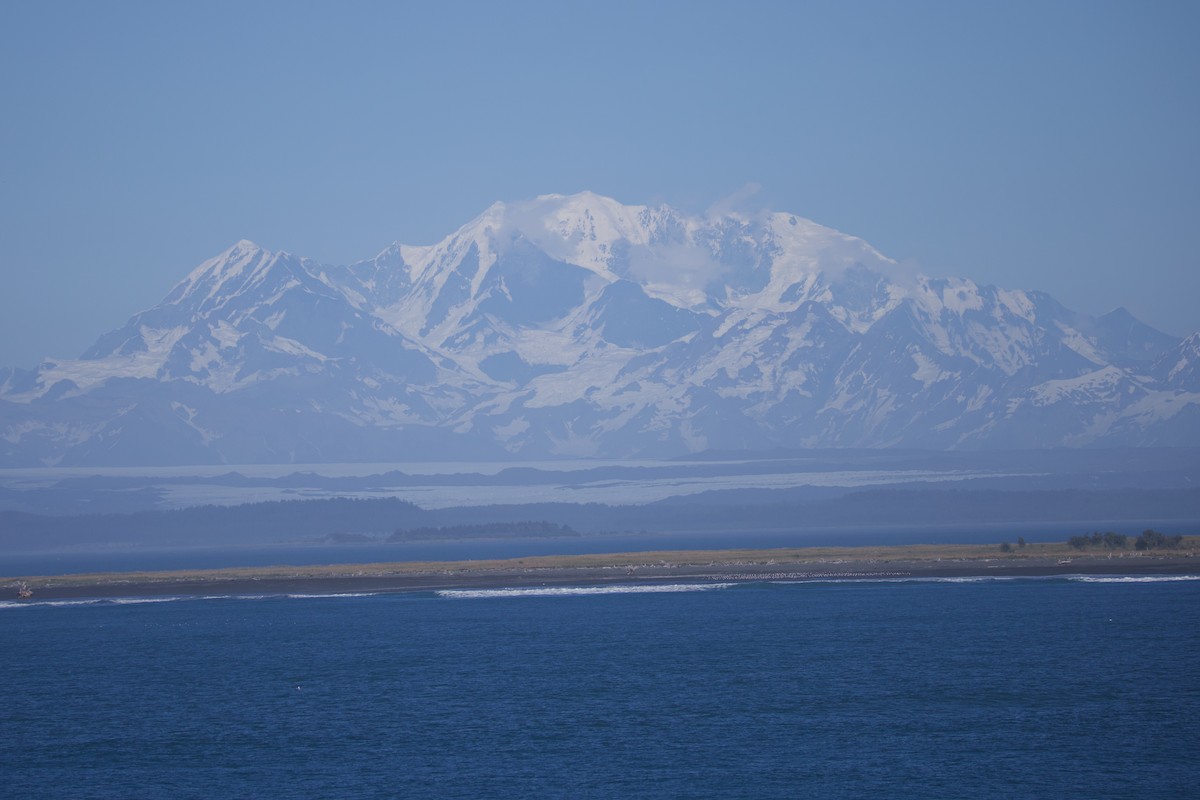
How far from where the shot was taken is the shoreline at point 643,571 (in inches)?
5517

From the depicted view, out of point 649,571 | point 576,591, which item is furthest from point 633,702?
point 649,571

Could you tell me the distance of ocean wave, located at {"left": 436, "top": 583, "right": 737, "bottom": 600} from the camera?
13512 cm

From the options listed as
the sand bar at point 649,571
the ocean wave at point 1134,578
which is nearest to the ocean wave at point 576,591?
the sand bar at point 649,571

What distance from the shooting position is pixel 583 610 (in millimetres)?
118375

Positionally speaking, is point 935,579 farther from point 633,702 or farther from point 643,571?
point 633,702

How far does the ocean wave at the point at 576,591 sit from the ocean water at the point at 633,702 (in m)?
18.6

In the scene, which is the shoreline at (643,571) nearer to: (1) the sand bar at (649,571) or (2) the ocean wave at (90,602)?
(1) the sand bar at (649,571)

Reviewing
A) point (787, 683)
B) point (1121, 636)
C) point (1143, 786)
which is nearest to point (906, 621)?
point (1121, 636)

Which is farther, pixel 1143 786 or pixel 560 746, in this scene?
pixel 560 746

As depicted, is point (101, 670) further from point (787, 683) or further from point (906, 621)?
point (906, 621)

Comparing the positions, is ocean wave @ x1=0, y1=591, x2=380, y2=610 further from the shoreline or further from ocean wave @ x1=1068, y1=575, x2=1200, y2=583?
ocean wave @ x1=1068, y1=575, x2=1200, y2=583

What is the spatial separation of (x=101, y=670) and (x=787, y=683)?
4054 centimetres

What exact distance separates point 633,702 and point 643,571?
83.4 metres

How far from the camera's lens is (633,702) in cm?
7156
